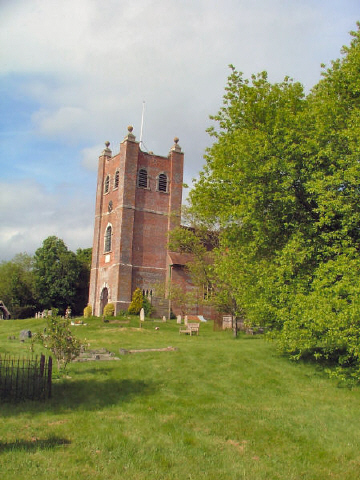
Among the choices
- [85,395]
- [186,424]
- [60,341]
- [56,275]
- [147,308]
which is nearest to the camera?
[186,424]

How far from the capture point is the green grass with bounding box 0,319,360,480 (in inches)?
296

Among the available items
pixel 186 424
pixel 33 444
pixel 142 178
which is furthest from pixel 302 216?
pixel 142 178

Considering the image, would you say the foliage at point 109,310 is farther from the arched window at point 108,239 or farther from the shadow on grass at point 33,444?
the shadow on grass at point 33,444

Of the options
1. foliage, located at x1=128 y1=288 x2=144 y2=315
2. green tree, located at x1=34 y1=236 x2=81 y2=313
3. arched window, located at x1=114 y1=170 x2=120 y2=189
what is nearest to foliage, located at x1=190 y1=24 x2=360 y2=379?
foliage, located at x1=128 y1=288 x2=144 y2=315

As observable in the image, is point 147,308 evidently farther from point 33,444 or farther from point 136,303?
point 33,444

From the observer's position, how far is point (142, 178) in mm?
41750

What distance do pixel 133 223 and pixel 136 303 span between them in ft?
24.1

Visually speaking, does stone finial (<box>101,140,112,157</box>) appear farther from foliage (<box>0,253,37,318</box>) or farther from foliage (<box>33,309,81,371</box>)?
foliage (<box>33,309,81,371</box>)

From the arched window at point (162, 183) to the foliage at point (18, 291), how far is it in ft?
71.3

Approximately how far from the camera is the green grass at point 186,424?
24.7 feet

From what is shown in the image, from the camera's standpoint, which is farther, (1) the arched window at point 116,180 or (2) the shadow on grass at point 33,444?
(1) the arched window at point 116,180

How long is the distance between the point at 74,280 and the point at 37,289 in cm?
435

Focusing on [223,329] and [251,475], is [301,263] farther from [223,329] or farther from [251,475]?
[223,329]

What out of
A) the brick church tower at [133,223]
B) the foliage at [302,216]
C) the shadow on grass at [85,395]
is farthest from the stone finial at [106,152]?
the shadow on grass at [85,395]
